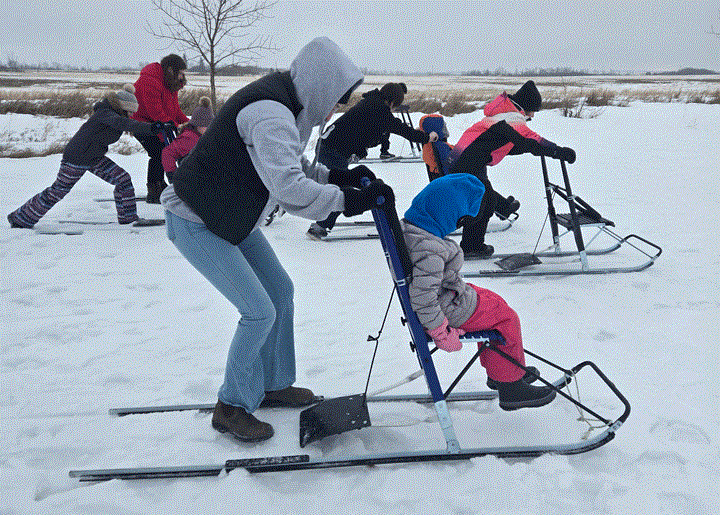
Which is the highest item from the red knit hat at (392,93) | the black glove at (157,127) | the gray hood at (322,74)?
the gray hood at (322,74)

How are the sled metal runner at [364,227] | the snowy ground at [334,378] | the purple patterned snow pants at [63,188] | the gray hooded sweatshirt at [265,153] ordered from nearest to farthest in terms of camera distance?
the gray hooded sweatshirt at [265,153], the snowy ground at [334,378], the purple patterned snow pants at [63,188], the sled metal runner at [364,227]

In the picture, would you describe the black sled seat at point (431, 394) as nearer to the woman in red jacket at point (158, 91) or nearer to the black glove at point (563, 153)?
the black glove at point (563, 153)

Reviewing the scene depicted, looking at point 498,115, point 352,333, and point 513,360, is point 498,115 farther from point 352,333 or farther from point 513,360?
point 513,360

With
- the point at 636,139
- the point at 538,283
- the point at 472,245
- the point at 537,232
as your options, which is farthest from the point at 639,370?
the point at 636,139

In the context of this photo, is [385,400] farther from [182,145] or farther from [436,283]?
[182,145]

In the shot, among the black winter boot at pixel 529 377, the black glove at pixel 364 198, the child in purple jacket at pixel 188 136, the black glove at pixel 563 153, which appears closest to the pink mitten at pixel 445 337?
the black winter boot at pixel 529 377

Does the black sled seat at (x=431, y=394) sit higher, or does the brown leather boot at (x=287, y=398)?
the black sled seat at (x=431, y=394)

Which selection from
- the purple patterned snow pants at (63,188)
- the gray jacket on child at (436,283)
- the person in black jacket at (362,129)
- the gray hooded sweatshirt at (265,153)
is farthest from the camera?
the purple patterned snow pants at (63,188)

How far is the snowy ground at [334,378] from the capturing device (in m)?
2.21

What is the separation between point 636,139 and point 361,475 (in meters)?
12.5

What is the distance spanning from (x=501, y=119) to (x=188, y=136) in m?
3.18

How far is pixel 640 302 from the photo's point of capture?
4.17 m

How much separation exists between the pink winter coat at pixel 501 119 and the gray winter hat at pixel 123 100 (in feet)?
11.7

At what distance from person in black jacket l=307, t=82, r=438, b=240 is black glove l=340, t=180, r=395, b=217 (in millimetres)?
3164
